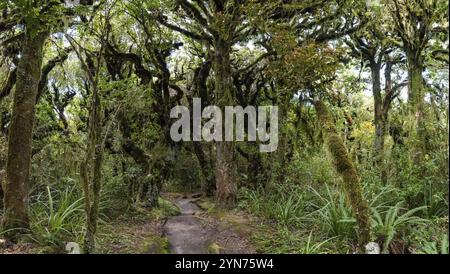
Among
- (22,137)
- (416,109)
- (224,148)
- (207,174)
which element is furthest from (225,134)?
(22,137)

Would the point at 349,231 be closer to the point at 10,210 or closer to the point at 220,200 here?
the point at 220,200

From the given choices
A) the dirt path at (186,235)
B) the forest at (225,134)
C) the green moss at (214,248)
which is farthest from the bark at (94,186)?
the green moss at (214,248)

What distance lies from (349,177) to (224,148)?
5013 millimetres

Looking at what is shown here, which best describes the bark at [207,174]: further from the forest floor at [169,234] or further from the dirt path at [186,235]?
the dirt path at [186,235]

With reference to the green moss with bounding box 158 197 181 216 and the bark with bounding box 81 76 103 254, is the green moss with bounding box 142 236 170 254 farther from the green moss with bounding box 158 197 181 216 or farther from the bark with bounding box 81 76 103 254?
the green moss with bounding box 158 197 181 216

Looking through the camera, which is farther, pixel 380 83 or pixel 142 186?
pixel 380 83

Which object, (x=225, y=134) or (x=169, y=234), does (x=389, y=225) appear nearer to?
(x=169, y=234)

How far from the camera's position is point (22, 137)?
6.45 m

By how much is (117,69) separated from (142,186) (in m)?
3.96

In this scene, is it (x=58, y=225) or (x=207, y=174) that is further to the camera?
(x=207, y=174)

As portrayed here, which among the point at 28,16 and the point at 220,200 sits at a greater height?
the point at 28,16

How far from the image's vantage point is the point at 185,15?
37.0 feet
